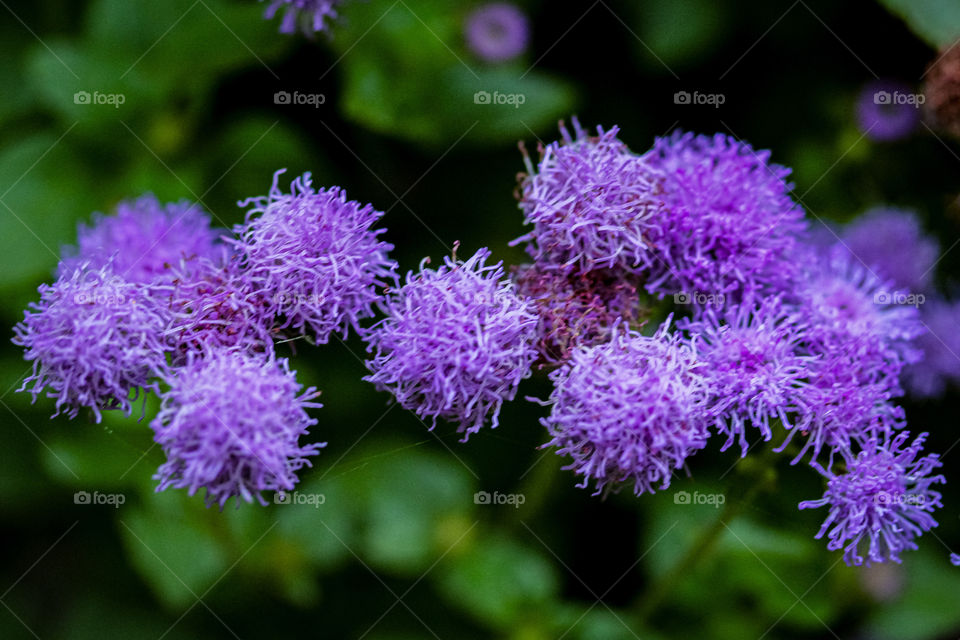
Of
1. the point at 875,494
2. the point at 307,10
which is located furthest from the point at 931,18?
the point at 307,10

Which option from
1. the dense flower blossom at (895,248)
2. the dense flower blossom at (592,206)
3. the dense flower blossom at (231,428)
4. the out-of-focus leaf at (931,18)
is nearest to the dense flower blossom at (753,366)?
the dense flower blossom at (592,206)

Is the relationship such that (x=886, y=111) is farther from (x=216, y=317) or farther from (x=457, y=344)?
(x=216, y=317)

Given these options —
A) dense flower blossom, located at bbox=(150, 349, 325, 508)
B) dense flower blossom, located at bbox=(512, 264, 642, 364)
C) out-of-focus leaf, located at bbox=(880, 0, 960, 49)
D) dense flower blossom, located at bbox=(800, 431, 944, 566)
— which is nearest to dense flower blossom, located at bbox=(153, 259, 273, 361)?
dense flower blossom, located at bbox=(150, 349, 325, 508)

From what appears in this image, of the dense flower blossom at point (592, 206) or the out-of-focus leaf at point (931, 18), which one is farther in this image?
the out-of-focus leaf at point (931, 18)

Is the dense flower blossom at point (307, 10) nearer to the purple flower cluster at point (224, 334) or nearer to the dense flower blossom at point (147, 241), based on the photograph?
the dense flower blossom at point (147, 241)

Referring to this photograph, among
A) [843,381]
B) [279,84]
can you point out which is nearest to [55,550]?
[279,84]

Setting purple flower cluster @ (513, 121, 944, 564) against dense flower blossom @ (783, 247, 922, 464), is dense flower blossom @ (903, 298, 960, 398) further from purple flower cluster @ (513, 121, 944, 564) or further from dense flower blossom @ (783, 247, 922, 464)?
purple flower cluster @ (513, 121, 944, 564)
